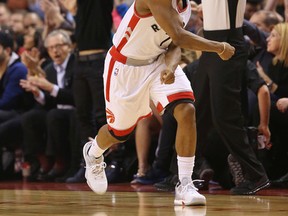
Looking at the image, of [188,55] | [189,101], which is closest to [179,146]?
[189,101]

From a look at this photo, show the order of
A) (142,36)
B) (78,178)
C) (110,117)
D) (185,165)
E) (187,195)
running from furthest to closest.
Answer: (78,178)
(110,117)
(142,36)
(185,165)
(187,195)

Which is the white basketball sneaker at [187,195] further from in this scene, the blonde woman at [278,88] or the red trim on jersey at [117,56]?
the blonde woman at [278,88]

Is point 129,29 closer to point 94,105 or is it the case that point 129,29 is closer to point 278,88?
point 278,88

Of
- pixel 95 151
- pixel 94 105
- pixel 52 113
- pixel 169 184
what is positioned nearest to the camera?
pixel 95 151

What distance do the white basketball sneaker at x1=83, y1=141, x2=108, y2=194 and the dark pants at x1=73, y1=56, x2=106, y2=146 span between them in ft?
5.04

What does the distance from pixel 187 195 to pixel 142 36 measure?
1.07 m

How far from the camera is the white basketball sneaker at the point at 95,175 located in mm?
5578

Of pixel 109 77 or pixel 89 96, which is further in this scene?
pixel 89 96

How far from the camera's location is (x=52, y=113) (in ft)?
25.9

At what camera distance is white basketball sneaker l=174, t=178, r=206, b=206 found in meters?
4.68

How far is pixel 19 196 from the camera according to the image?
18.3 ft

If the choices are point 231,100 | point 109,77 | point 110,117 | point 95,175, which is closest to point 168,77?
point 109,77

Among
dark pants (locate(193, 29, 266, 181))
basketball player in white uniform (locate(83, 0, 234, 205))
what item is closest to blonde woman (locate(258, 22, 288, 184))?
dark pants (locate(193, 29, 266, 181))

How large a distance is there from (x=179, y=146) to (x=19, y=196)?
4.67 ft
